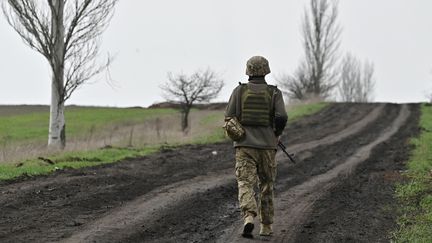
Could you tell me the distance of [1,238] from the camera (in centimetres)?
696

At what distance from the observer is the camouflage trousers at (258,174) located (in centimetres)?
746

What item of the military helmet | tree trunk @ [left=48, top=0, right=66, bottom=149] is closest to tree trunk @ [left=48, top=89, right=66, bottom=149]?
tree trunk @ [left=48, top=0, right=66, bottom=149]

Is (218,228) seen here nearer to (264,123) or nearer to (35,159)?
(264,123)

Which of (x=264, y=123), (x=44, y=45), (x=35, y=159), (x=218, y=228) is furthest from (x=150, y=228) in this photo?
(x=44, y=45)

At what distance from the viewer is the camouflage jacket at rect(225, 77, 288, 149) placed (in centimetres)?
749

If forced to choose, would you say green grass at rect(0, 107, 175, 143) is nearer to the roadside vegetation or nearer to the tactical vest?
the roadside vegetation

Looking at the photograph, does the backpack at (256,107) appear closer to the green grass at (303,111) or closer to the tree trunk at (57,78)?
the tree trunk at (57,78)

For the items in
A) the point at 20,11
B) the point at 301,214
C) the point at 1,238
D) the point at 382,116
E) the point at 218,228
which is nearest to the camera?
the point at 1,238

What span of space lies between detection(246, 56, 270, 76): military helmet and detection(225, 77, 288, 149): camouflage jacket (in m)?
0.08

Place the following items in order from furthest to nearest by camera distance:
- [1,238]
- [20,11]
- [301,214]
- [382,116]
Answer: [382,116] → [20,11] → [301,214] → [1,238]

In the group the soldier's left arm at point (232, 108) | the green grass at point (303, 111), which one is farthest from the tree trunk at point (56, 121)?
the soldier's left arm at point (232, 108)

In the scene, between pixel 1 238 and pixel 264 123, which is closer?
pixel 1 238

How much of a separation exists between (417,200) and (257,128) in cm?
403

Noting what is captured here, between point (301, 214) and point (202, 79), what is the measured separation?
27.9 m
